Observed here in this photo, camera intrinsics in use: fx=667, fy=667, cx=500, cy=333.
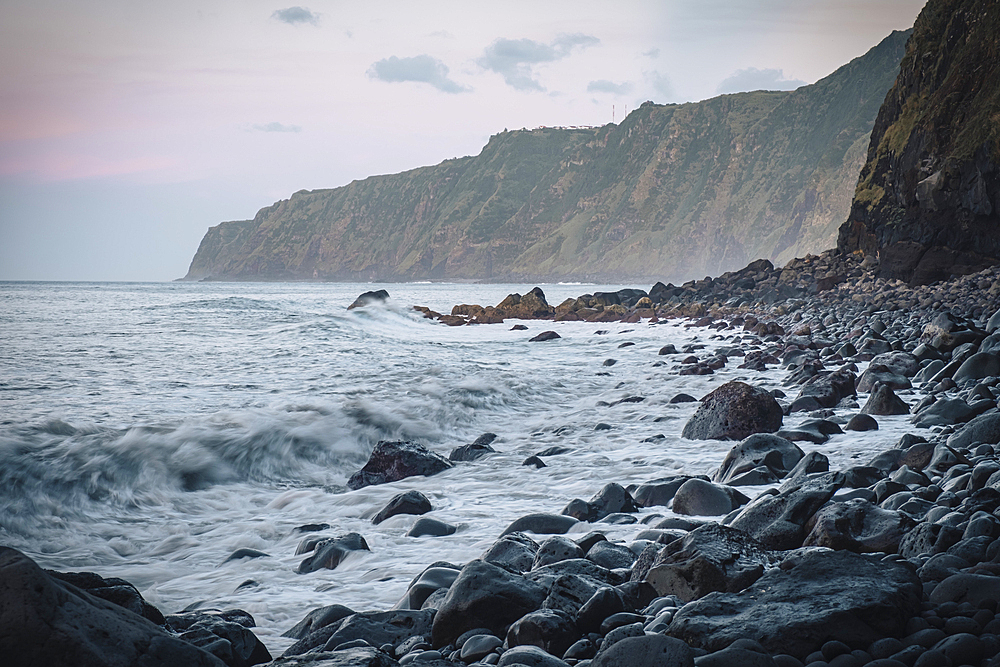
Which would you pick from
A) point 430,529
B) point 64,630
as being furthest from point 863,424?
point 64,630

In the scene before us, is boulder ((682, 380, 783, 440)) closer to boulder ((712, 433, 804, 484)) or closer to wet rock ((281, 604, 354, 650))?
boulder ((712, 433, 804, 484))

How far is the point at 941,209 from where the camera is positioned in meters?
17.9

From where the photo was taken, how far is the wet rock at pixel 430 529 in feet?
13.4

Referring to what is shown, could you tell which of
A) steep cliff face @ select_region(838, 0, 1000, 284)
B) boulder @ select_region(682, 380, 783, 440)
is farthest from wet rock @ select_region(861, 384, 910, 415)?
steep cliff face @ select_region(838, 0, 1000, 284)

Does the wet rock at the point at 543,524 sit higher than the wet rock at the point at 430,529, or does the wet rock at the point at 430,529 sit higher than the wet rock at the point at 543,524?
the wet rock at the point at 543,524

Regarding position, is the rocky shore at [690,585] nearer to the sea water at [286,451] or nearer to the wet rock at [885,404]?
the sea water at [286,451]

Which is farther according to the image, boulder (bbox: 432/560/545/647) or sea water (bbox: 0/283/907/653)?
sea water (bbox: 0/283/907/653)

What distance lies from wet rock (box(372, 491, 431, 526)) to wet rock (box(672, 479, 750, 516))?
65.6 inches

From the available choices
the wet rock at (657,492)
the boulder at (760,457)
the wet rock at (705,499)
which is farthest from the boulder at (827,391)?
the wet rock at (705,499)

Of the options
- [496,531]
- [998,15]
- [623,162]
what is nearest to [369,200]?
[623,162]

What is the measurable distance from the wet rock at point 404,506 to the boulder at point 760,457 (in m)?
2.06

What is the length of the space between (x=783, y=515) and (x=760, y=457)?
1557 millimetres

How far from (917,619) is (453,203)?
502 feet

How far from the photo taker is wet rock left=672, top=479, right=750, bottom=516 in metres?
3.89
